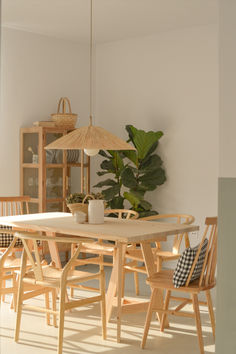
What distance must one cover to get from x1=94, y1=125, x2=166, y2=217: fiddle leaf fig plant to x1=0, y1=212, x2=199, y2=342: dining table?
1736mm

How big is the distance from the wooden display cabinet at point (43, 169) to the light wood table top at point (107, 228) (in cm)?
146

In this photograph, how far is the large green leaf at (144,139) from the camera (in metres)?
6.35

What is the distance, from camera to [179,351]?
3674mm

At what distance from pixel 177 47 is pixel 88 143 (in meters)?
2.71

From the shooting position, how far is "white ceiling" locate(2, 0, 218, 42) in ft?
17.4

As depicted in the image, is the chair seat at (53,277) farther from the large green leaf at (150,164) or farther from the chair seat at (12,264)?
the large green leaf at (150,164)

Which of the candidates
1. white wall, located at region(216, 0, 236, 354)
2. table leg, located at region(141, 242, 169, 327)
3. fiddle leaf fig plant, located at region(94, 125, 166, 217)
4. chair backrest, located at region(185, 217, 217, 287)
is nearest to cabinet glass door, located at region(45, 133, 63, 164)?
fiddle leaf fig plant, located at region(94, 125, 166, 217)

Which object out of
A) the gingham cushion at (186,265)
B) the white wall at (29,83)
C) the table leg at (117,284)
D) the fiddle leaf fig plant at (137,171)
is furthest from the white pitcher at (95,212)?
the white wall at (29,83)

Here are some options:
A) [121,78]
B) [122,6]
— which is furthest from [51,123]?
[122,6]

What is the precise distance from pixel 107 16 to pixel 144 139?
1.43 meters

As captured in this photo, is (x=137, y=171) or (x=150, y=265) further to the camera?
(x=137, y=171)

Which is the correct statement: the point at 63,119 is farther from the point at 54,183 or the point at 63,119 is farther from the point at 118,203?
the point at 118,203

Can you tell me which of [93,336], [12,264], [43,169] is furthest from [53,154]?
[93,336]

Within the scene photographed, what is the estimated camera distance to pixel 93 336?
3.98m
